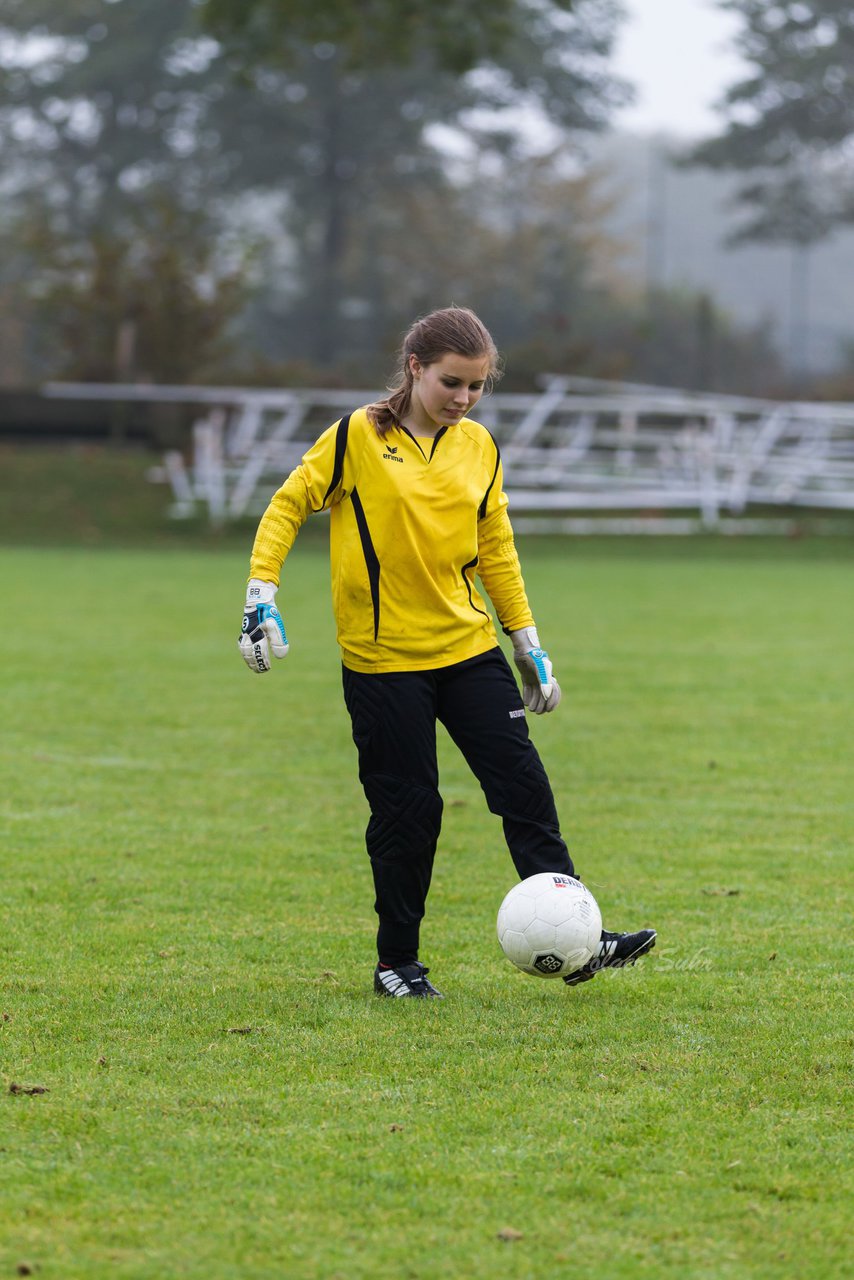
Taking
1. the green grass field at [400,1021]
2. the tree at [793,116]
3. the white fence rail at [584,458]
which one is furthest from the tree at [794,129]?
the green grass field at [400,1021]

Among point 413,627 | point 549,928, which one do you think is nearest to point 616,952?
point 549,928

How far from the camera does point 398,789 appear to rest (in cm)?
455

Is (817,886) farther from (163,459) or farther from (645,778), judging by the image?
(163,459)

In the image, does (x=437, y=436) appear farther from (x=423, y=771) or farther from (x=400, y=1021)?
(x=400, y=1021)

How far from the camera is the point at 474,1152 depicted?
3.40 metres

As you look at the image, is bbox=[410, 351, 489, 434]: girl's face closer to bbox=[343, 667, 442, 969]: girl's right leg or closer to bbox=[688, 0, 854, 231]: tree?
bbox=[343, 667, 442, 969]: girl's right leg

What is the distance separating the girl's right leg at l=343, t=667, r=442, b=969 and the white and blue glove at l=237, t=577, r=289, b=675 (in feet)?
1.04

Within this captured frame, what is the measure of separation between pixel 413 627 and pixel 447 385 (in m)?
0.65

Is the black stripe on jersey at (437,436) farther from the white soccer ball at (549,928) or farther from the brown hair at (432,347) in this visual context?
the white soccer ball at (549,928)

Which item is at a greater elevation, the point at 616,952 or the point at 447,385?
the point at 447,385


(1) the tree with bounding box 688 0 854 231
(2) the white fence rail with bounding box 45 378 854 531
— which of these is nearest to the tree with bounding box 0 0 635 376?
(1) the tree with bounding box 688 0 854 231

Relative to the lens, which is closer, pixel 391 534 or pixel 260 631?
pixel 260 631

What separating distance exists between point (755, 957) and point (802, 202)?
5080 cm

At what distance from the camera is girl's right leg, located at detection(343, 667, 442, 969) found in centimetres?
453
